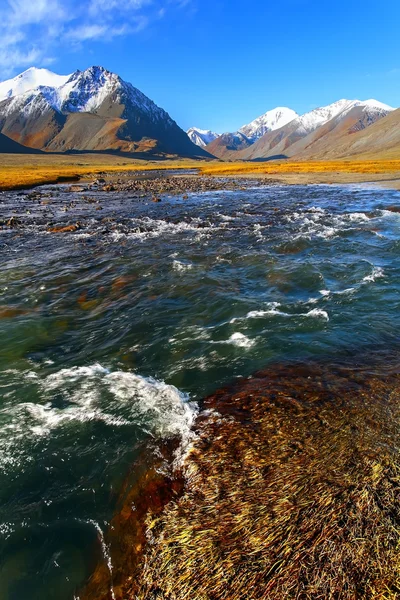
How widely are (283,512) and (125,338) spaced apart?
360 inches

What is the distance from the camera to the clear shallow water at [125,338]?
261 inches

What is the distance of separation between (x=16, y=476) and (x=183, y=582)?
4644mm

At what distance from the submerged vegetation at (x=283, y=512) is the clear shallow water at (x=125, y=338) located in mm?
1377

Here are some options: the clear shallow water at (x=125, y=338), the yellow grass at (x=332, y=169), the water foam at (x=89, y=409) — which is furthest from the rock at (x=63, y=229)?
the yellow grass at (x=332, y=169)

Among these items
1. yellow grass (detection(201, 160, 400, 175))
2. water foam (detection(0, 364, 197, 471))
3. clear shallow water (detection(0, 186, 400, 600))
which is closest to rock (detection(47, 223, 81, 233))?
clear shallow water (detection(0, 186, 400, 600))

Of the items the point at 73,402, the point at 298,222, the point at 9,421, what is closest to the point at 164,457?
the point at 73,402

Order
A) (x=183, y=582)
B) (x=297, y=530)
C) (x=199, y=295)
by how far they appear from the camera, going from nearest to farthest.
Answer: (x=183, y=582)
(x=297, y=530)
(x=199, y=295)

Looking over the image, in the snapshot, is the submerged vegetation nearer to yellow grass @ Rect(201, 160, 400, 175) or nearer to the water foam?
the water foam

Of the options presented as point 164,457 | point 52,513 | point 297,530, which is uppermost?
point 297,530

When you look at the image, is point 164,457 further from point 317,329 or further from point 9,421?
point 317,329

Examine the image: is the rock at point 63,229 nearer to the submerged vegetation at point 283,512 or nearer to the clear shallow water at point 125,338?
the clear shallow water at point 125,338

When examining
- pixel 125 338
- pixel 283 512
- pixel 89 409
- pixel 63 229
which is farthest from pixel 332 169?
pixel 283 512

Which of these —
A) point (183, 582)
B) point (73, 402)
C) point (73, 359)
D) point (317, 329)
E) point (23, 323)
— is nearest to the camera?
point (183, 582)

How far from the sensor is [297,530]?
17.1ft
